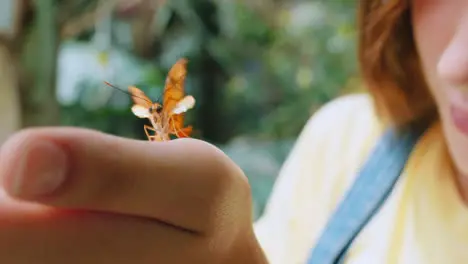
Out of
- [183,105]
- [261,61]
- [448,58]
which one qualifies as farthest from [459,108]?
[261,61]

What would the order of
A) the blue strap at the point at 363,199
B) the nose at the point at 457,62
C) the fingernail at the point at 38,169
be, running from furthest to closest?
the blue strap at the point at 363,199
the nose at the point at 457,62
the fingernail at the point at 38,169

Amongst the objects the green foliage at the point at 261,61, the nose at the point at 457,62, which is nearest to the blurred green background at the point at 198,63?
the green foliage at the point at 261,61

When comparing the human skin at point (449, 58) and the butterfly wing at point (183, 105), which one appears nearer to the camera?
the butterfly wing at point (183, 105)

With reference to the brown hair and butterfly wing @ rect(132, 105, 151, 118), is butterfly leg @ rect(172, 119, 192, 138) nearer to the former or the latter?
butterfly wing @ rect(132, 105, 151, 118)

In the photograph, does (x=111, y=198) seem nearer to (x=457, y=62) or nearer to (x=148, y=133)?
(x=148, y=133)

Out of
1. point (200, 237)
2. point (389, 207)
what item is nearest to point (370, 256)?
point (389, 207)

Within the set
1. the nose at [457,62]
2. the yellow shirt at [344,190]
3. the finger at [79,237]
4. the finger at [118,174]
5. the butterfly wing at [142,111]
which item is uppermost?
the nose at [457,62]

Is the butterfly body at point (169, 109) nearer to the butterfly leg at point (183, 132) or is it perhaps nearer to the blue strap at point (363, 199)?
the butterfly leg at point (183, 132)
